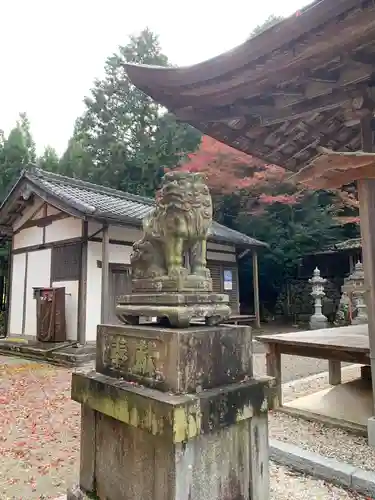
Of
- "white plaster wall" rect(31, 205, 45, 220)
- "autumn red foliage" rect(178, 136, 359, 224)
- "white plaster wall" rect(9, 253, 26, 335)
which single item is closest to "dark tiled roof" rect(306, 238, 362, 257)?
"autumn red foliage" rect(178, 136, 359, 224)

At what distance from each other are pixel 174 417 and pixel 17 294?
11346 mm

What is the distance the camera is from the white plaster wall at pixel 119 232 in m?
10.0

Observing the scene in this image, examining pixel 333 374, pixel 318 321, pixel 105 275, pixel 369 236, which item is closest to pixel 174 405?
pixel 369 236

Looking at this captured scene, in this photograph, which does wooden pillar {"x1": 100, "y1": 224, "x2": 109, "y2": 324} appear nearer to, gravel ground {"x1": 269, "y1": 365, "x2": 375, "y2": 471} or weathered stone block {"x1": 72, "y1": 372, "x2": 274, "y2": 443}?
gravel ground {"x1": 269, "y1": 365, "x2": 375, "y2": 471}

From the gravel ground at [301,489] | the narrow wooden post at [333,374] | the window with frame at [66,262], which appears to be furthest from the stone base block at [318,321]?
the gravel ground at [301,489]

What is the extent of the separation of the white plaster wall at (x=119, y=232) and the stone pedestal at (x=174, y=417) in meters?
Answer: 7.46

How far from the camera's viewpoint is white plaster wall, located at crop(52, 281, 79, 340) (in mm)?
9938

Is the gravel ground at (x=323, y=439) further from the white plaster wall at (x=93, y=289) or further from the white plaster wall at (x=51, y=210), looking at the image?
the white plaster wall at (x=51, y=210)

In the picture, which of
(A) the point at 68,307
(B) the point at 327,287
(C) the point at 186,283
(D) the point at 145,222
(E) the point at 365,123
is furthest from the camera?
(B) the point at 327,287

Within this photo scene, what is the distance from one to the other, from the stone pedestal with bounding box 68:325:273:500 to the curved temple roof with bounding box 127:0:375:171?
2.36m

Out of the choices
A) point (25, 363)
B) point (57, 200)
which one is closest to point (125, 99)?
point (57, 200)

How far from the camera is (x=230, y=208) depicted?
18250 mm

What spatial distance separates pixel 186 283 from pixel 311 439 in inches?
106

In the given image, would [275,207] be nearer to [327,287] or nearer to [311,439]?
[327,287]
